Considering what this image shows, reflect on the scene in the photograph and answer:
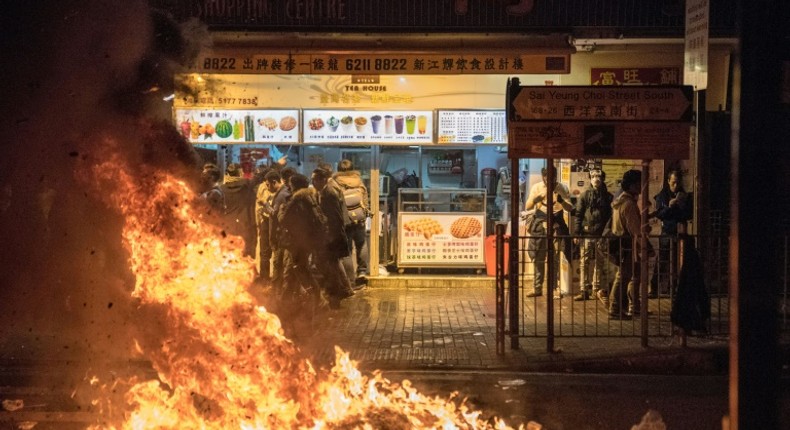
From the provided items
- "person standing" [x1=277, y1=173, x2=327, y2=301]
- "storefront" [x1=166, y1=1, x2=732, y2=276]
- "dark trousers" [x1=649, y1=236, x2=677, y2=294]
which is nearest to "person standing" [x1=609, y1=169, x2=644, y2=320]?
Result: "dark trousers" [x1=649, y1=236, x2=677, y2=294]

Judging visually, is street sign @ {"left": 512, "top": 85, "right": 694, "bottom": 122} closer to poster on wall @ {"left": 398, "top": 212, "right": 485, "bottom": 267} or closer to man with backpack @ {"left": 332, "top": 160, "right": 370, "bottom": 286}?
man with backpack @ {"left": 332, "top": 160, "right": 370, "bottom": 286}

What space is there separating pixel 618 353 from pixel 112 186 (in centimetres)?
552

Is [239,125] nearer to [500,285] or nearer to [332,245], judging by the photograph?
[332,245]

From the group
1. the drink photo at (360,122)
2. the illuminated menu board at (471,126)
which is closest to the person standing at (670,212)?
the illuminated menu board at (471,126)

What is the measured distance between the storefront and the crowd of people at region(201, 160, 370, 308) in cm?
73

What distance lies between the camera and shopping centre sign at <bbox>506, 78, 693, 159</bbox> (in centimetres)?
823

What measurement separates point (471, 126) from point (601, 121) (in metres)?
4.38

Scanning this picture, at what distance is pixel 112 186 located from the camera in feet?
18.5

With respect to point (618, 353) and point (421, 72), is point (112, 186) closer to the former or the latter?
point (618, 353)

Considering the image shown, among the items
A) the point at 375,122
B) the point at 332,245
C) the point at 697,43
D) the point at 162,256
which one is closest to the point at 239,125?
the point at 375,122

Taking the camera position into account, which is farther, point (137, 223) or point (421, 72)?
point (421, 72)

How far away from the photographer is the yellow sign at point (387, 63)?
1177 centimetres

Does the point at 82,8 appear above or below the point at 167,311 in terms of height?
above

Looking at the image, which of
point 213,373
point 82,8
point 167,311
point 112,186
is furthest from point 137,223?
point 82,8
